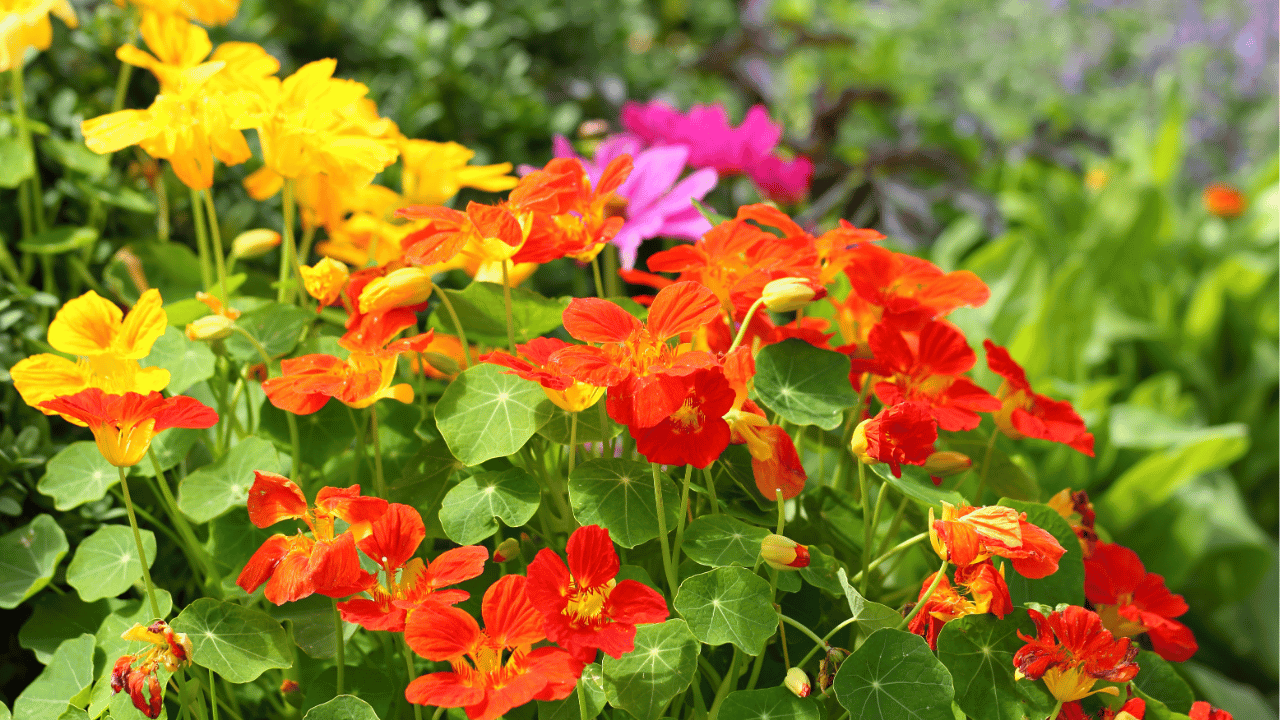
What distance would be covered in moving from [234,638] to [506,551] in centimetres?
17

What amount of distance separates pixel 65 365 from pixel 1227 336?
211 centimetres

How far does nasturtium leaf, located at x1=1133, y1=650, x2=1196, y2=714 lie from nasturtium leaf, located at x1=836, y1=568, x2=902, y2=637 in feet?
0.66

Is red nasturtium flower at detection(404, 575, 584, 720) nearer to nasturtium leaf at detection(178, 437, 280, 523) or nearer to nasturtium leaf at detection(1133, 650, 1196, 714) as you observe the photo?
nasturtium leaf at detection(178, 437, 280, 523)

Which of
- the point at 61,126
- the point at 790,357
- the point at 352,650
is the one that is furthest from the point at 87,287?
the point at 790,357

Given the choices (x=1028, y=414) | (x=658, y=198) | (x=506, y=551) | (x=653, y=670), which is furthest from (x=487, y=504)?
(x=658, y=198)

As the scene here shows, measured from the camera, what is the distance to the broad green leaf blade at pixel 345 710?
485 mm

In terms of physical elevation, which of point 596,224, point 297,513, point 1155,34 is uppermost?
point 596,224

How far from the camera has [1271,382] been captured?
175 centimetres

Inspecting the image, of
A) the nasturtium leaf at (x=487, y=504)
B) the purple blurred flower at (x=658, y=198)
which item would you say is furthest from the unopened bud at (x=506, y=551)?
the purple blurred flower at (x=658, y=198)

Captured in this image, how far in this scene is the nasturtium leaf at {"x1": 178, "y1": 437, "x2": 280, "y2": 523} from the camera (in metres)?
0.60

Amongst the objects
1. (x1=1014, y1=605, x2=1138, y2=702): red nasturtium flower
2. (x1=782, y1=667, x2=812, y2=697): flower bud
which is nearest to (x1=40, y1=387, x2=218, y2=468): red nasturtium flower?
(x1=782, y1=667, x2=812, y2=697): flower bud

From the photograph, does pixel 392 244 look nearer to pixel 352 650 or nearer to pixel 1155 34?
pixel 352 650

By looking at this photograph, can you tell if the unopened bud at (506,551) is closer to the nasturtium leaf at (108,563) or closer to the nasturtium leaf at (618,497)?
the nasturtium leaf at (618,497)

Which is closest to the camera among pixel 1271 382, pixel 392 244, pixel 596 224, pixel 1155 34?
pixel 596 224
